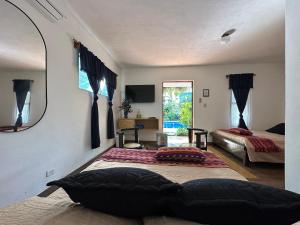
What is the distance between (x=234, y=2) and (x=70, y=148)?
3075 mm

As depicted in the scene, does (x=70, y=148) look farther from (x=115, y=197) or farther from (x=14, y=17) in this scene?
(x=115, y=197)

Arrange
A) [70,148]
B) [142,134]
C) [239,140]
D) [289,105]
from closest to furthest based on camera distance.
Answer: [289,105], [70,148], [239,140], [142,134]

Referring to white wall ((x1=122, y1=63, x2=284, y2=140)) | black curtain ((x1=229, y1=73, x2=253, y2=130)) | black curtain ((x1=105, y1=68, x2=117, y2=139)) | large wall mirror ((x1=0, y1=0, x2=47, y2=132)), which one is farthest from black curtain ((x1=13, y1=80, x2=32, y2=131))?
black curtain ((x1=229, y1=73, x2=253, y2=130))

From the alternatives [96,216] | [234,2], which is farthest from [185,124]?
[96,216]

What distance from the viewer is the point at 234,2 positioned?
2.29m

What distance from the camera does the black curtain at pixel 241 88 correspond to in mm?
5160

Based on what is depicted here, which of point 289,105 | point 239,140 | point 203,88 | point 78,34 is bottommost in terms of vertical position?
point 239,140

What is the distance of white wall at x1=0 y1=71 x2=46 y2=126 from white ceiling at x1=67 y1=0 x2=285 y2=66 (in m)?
1.22

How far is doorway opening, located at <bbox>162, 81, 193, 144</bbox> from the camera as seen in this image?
5887 millimetres

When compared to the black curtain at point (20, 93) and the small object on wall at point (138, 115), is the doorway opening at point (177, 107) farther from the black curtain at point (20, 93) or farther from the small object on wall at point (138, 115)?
the black curtain at point (20, 93)

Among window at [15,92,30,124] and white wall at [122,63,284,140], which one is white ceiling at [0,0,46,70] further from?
white wall at [122,63,284,140]

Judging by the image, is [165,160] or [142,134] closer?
[165,160]

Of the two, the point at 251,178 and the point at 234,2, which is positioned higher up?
the point at 234,2

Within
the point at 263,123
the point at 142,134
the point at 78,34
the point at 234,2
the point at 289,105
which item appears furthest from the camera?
the point at 142,134
